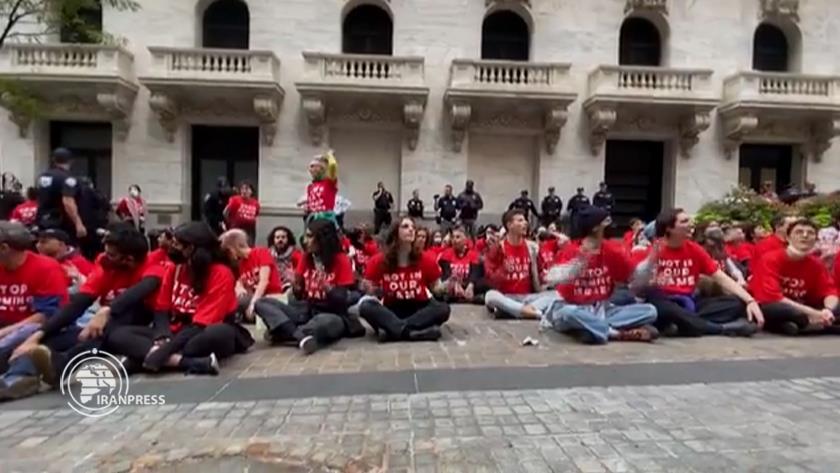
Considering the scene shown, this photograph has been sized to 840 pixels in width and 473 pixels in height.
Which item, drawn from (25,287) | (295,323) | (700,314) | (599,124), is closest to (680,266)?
(700,314)

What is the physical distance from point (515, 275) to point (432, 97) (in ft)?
37.9

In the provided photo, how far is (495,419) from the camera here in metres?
3.80

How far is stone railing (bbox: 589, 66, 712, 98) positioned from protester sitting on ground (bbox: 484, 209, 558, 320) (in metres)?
11.7

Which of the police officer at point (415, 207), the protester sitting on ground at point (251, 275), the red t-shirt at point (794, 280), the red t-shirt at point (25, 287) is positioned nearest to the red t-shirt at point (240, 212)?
the protester sitting on ground at point (251, 275)

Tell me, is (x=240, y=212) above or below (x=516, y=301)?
above

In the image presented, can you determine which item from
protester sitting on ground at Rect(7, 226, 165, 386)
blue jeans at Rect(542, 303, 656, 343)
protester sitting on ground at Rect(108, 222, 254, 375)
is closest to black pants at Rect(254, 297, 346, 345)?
protester sitting on ground at Rect(108, 222, 254, 375)

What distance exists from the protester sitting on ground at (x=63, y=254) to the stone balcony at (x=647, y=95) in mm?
15464

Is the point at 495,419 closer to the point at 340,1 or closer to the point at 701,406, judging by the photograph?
the point at 701,406

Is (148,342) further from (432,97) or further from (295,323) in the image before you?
(432,97)

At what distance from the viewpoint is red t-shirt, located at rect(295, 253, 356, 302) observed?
246 inches

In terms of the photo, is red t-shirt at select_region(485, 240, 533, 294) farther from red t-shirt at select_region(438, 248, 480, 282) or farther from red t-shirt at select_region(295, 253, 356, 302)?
red t-shirt at select_region(295, 253, 356, 302)

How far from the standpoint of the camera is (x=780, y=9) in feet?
62.7

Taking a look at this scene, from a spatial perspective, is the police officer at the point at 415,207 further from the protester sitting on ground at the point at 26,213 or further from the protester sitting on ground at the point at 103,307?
the protester sitting on ground at the point at 103,307

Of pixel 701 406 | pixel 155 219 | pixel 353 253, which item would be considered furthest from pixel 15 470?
pixel 155 219
